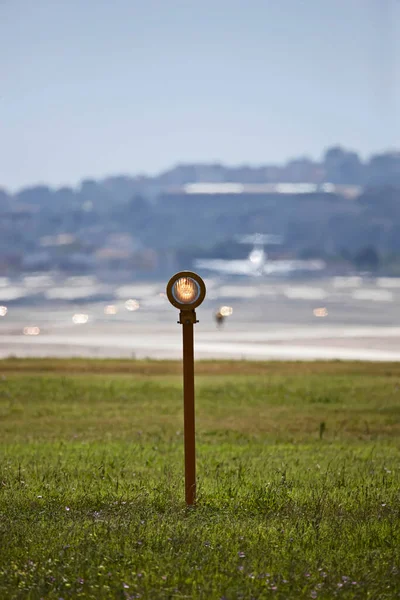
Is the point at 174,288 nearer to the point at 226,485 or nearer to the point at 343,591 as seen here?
the point at 226,485

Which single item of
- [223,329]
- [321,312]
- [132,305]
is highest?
[132,305]

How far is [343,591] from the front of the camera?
21.9ft

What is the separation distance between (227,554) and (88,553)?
96 cm

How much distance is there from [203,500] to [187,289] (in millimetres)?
1970

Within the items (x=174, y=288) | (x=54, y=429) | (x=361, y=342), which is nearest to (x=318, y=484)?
(x=174, y=288)

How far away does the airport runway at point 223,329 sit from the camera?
37.6m

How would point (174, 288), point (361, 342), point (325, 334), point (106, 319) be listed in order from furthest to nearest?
1. point (106, 319)
2. point (325, 334)
3. point (361, 342)
4. point (174, 288)

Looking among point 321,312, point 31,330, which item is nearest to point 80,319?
point 31,330

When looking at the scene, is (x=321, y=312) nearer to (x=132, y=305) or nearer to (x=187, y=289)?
(x=132, y=305)

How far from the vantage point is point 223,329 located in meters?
53.4

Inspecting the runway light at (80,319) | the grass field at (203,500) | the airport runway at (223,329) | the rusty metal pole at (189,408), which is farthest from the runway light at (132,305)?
the rusty metal pole at (189,408)

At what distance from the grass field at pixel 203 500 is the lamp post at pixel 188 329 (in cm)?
35

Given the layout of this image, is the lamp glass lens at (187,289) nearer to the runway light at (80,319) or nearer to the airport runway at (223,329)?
the airport runway at (223,329)

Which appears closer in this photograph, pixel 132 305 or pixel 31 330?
pixel 31 330
